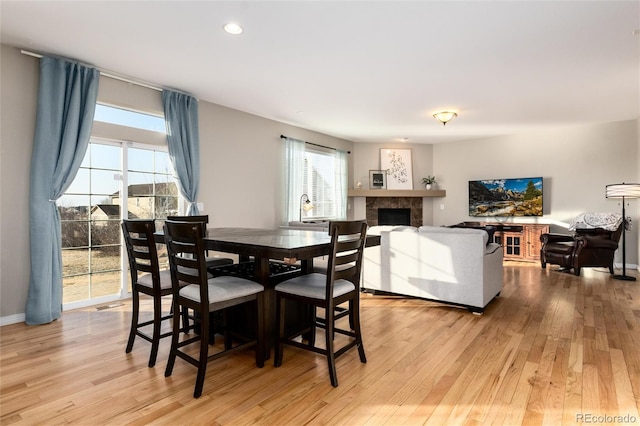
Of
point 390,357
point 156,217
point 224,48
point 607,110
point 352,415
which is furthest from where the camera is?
point 607,110

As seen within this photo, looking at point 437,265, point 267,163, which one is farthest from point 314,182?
point 437,265

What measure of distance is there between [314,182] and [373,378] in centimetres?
516

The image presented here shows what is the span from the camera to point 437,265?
390 cm

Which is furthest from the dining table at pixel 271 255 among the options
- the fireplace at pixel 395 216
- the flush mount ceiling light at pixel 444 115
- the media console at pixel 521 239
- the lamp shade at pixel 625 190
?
the fireplace at pixel 395 216

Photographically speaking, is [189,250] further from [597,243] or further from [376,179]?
[376,179]

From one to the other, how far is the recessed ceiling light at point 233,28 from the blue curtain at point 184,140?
1.87m

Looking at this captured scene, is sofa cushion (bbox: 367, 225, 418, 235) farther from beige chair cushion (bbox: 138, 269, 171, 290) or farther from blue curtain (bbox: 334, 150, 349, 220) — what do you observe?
blue curtain (bbox: 334, 150, 349, 220)

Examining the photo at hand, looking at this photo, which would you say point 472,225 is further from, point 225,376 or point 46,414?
point 46,414

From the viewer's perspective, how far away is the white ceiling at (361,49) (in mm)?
2700

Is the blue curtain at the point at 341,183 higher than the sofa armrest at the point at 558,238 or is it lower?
higher

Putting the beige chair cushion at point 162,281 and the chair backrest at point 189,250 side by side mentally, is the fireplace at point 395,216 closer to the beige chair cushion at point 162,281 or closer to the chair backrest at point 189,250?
the beige chair cushion at point 162,281

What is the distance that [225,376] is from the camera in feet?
7.61

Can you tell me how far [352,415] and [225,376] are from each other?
0.88 m

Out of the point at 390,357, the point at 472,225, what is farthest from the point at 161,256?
the point at 472,225
